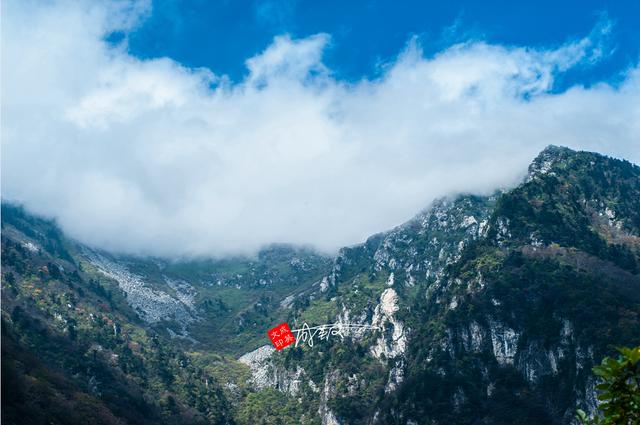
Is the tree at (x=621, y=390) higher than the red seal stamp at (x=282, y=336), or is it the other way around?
the red seal stamp at (x=282, y=336)

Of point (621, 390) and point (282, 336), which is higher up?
point (282, 336)

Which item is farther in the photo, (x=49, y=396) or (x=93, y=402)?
(x=93, y=402)

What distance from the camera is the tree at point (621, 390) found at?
1576 cm

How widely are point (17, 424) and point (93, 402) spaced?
5555 centimetres

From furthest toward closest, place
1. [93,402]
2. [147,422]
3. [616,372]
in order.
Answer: [147,422], [93,402], [616,372]

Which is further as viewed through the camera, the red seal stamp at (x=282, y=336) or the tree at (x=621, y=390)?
the red seal stamp at (x=282, y=336)

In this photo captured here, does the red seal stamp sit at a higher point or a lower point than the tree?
higher

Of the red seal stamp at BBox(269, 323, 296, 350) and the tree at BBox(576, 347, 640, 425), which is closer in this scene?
the tree at BBox(576, 347, 640, 425)

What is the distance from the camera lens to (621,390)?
1653cm

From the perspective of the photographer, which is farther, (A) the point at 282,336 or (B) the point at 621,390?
(A) the point at 282,336

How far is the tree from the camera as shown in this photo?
15758mm

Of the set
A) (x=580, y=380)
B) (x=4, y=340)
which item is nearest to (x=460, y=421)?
(x=580, y=380)

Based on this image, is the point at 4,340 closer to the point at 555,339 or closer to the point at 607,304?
the point at 555,339

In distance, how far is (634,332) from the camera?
174000mm
